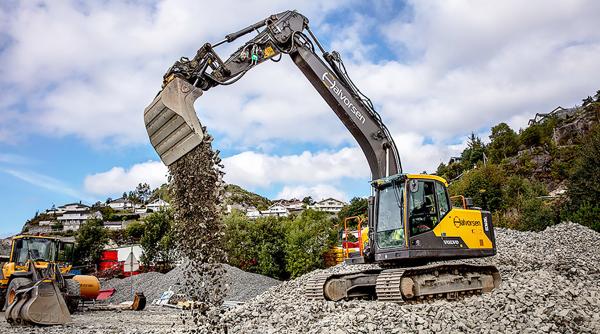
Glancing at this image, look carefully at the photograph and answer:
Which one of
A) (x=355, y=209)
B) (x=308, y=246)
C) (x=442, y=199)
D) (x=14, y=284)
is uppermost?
(x=355, y=209)

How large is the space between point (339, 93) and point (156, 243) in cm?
2343

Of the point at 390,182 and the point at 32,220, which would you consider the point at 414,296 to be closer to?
the point at 390,182

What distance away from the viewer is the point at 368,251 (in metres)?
9.33

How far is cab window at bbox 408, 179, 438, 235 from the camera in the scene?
8648 mm

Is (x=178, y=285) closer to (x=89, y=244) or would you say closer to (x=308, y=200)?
(x=89, y=244)

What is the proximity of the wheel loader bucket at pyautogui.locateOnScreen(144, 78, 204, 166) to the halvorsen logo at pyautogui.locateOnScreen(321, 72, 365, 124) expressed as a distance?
109 inches

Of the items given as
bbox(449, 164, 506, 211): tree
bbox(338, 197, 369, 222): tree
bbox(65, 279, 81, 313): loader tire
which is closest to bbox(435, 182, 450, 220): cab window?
bbox(65, 279, 81, 313): loader tire

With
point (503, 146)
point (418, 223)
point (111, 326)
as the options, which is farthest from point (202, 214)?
point (503, 146)

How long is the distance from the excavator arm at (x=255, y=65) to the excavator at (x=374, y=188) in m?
0.02

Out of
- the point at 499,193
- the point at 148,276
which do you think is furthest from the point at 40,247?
the point at 499,193

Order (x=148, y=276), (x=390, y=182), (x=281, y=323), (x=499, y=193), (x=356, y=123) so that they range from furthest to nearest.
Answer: (x=499, y=193) → (x=148, y=276) → (x=356, y=123) → (x=390, y=182) → (x=281, y=323)

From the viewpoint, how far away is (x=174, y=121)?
7.22m

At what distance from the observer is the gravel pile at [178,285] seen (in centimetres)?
2002

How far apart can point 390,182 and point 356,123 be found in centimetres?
134
